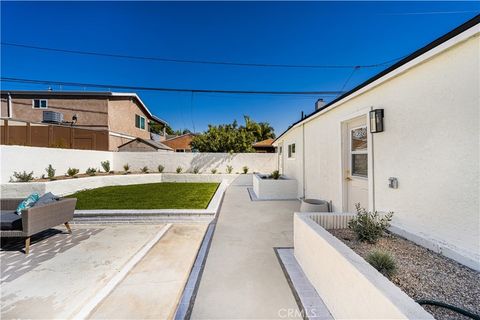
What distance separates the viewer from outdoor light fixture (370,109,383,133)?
371 centimetres

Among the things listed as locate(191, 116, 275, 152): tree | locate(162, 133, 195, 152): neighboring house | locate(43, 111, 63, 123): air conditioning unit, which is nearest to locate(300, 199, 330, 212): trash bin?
locate(191, 116, 275, 152): tree

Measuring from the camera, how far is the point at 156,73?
1442 cm

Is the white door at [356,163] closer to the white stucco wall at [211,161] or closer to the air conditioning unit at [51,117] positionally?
the white stucco wall at [211,161]

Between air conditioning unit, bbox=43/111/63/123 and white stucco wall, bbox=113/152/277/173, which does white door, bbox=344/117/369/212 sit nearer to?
white stucco wall, bbox=113/152/277/173

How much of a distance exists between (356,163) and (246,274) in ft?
11.5

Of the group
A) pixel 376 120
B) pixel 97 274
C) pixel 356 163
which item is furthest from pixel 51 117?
pixel 376 120

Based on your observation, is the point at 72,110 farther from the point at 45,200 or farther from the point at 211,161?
the point at 45,200

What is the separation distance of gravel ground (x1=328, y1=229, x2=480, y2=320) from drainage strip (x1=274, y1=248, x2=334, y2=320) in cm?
81

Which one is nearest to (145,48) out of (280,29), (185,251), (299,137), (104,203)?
(280,29)

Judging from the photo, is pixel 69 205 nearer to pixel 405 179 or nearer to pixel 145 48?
pixel 405 179

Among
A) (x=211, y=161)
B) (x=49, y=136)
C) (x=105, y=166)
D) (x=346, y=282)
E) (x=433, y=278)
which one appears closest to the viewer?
(x=346, y=282)

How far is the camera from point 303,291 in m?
2.78

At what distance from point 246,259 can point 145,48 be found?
13.5 metres

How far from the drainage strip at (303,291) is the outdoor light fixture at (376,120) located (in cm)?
277
